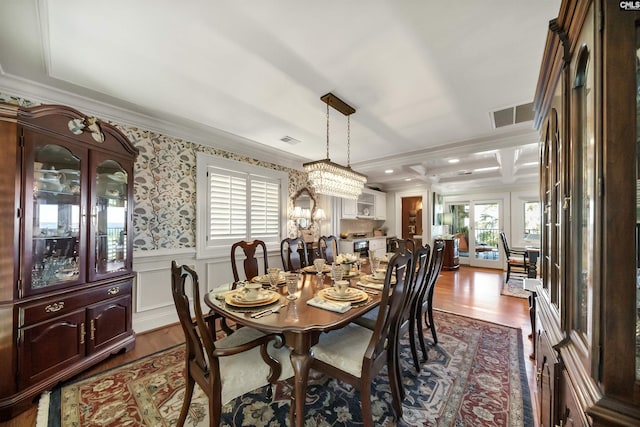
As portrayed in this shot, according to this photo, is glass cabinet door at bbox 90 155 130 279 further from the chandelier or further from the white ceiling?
the chandelier

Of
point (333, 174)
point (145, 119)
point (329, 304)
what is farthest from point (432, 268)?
point (145, 119)

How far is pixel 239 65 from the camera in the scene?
1.91 metres

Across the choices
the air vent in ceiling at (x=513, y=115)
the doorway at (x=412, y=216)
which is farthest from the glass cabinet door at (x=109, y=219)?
the doorway at (x=412, y=216)

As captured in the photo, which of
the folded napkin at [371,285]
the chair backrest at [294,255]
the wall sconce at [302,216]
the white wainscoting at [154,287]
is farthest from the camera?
the wall sconce at [302,216]

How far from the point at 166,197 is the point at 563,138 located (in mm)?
3564

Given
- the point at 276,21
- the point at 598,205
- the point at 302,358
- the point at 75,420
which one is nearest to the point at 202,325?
A: the point at 302,358

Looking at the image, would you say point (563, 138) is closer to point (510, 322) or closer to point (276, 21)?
point (276, 21)

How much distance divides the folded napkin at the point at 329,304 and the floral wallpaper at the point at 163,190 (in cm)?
229

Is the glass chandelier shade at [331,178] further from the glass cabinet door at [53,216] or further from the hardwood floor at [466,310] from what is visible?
the hardwood floor at [466,310]

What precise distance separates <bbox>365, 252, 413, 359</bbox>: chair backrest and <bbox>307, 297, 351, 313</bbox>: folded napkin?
22 cm

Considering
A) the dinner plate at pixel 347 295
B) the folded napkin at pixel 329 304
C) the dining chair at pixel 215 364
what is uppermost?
the dinner plate at pixel 347 295

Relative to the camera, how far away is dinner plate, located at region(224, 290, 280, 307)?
1.63m

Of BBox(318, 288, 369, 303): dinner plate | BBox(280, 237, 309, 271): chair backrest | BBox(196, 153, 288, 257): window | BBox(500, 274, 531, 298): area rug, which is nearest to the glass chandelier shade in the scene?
→ BBox(280, 237, 309, 271): chair backrest

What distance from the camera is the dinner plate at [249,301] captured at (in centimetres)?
Result: 163
